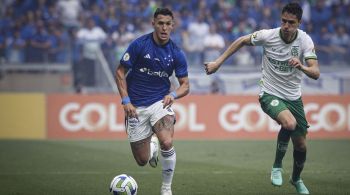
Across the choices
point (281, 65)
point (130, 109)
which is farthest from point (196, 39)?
point (130, 109)

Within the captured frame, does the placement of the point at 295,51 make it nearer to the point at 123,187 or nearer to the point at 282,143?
the point at 282,143

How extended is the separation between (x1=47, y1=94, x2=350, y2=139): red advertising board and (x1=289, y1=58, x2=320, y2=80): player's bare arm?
38.7 ft

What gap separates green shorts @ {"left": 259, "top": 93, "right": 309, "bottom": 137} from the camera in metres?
10.9

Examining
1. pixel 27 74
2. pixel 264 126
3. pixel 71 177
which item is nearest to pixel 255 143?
pixel 264 126

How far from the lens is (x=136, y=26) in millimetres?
24797

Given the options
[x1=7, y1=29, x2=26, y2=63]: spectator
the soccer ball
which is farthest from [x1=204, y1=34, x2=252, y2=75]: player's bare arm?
[x1=7, y1=29, x2=26, y2=63]: spectator

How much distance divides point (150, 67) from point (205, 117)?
39.5ft

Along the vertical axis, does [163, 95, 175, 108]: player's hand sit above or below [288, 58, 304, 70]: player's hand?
below

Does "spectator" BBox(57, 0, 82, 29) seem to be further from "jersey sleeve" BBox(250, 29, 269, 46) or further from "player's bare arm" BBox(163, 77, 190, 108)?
"player's bare arm" BBox(163, 77, 190, 108)

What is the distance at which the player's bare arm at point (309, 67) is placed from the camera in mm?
10047

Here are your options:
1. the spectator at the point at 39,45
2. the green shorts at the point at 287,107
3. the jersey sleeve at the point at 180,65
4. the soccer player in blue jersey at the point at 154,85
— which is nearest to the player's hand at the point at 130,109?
the soccer player in blue jersey at the point at 154,85

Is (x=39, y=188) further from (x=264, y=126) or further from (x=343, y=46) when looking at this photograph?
(x=343, y=46)

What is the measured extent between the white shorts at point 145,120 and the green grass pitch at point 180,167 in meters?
0.83

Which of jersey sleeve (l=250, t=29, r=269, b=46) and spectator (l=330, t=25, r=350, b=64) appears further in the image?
spectator (l=330, t=25, r=350, b=64)
